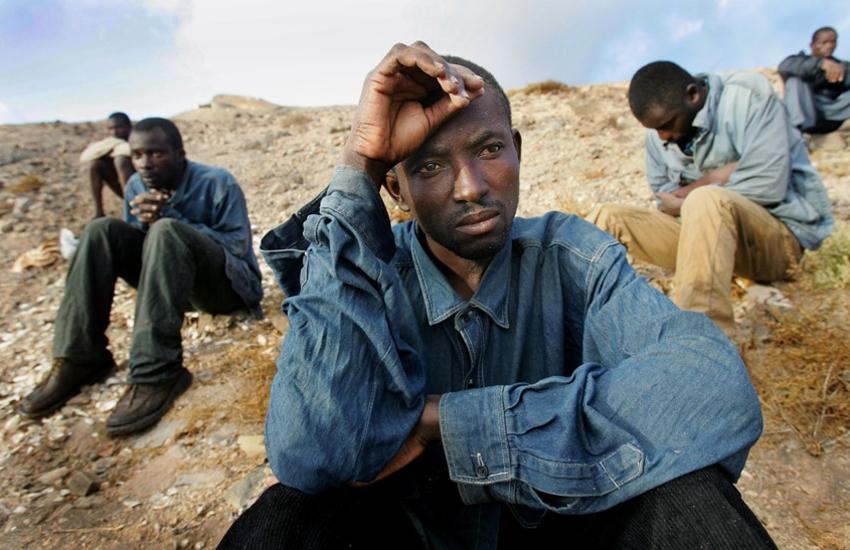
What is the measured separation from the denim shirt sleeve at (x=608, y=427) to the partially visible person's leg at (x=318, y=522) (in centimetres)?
26

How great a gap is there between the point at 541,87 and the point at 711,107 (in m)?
6.71

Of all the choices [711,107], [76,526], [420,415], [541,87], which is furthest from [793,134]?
[541,87]

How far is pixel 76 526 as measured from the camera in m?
2.38

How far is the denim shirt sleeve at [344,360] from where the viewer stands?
1.18 meters

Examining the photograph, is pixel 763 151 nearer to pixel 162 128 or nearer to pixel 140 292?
pixel 140 292

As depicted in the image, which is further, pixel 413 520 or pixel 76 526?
pixel 76 526

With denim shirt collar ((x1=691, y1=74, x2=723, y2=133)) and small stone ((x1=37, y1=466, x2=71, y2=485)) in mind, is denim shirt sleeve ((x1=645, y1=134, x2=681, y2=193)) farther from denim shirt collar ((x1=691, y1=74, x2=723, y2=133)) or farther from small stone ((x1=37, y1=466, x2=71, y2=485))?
small stone ((x1=37, y1=466, x2=71, y2=485))

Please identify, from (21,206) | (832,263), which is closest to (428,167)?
(832,263)

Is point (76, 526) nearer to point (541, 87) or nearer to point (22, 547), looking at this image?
point (22, 547)

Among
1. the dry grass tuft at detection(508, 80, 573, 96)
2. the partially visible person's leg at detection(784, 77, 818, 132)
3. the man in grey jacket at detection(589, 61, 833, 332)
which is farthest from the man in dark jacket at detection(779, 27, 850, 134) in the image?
the man in grey jacket at detection(589, 61, 833, 332)

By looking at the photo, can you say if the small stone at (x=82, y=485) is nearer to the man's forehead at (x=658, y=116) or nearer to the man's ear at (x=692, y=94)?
the man's forehead at (x=658, y=116)

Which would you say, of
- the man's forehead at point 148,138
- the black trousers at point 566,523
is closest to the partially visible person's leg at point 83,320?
the man's forehead at point 148,138

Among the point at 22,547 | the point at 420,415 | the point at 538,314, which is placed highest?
the point at 538,314

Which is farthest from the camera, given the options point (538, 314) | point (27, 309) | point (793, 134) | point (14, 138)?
point (14, 138)
